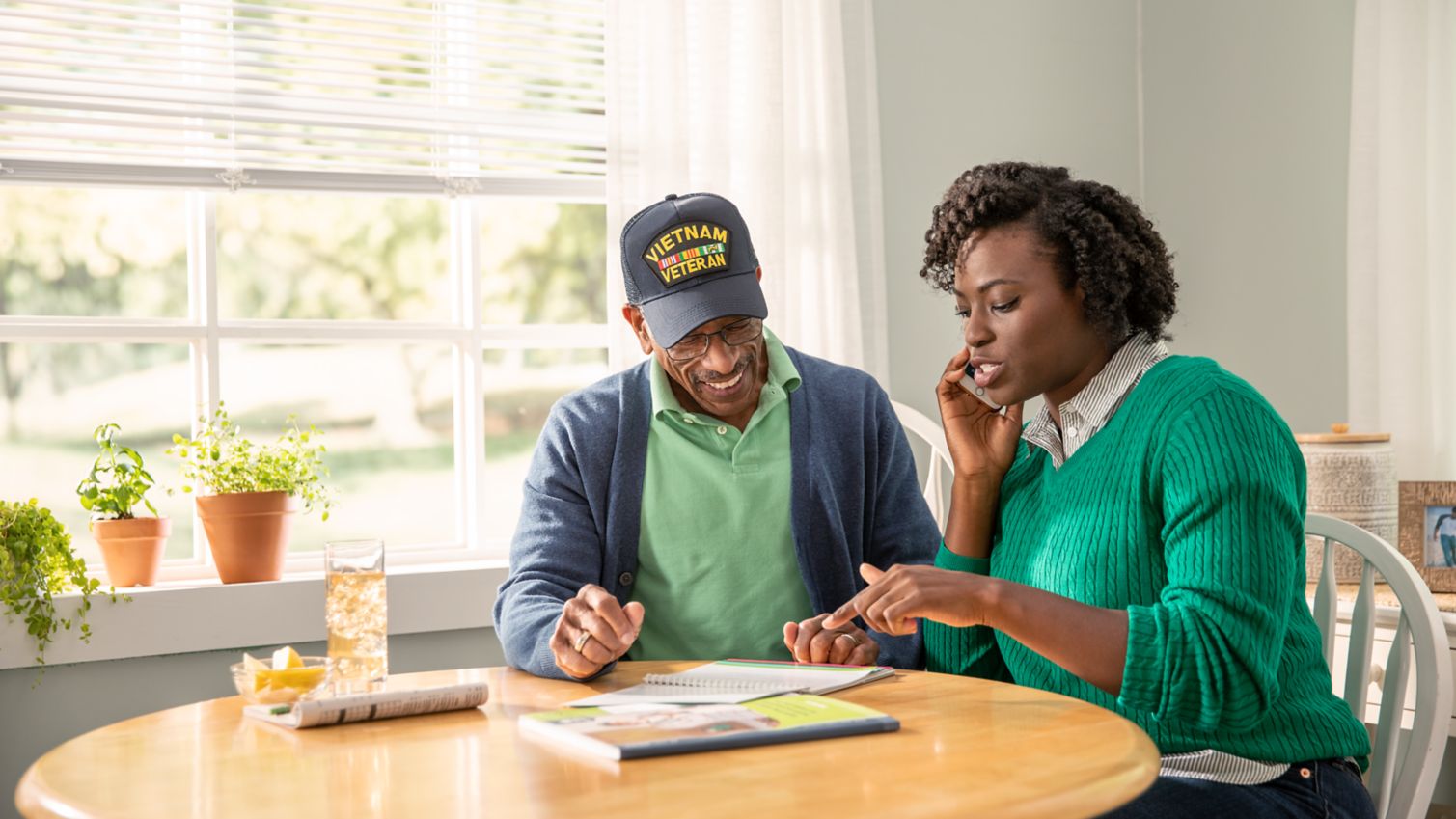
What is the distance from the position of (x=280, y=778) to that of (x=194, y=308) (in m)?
1.80

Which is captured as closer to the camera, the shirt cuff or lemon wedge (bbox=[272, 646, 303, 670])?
lemon wedge (bbox=[272, 646, 303, 670])

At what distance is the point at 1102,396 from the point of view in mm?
1620

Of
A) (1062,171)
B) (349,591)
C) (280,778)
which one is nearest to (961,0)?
(1062,171)

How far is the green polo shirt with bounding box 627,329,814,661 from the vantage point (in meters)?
1.88

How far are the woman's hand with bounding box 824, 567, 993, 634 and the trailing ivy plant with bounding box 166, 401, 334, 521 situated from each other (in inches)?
60.0

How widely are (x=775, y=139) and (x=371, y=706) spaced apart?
188cm

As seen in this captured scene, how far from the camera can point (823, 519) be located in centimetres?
191

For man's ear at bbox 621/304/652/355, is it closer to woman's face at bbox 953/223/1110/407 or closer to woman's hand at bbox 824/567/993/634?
woman's face at bbox 953/223/1110/407

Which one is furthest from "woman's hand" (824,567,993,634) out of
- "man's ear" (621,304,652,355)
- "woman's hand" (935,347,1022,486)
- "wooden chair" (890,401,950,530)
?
"wooden chair" (890,401,950,530)

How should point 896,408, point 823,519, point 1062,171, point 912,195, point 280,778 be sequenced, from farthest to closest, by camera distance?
point 912,195
point 896,408
point 823,519
point 1062,171
point 280,778

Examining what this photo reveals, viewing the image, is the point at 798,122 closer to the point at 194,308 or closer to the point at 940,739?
the point at 194,308

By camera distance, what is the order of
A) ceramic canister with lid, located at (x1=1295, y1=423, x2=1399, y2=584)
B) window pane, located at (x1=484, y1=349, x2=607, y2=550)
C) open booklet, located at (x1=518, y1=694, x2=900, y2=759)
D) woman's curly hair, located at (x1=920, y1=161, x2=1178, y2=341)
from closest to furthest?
open booklet, located at (x1=518, y1=694, x2=900, y2=759) < woman's curly hair, located at (x1=920, y1=161, x2=1178, y2=341) < ceramic canister with lid, located at (x1=1295, y1=423, x2=1399, y2=584) < window pane, located at (x1=484, y1=349, x2=607, y2=550)

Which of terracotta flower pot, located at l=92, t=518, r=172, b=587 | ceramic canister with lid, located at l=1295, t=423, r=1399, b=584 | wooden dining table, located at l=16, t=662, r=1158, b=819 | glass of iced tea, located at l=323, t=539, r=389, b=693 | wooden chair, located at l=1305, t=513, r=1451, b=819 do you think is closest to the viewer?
wooden dining table, located at l=16, t=662, r=1158, b=819

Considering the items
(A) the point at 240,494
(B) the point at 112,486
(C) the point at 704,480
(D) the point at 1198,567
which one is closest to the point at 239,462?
(A) the point at 240,494
